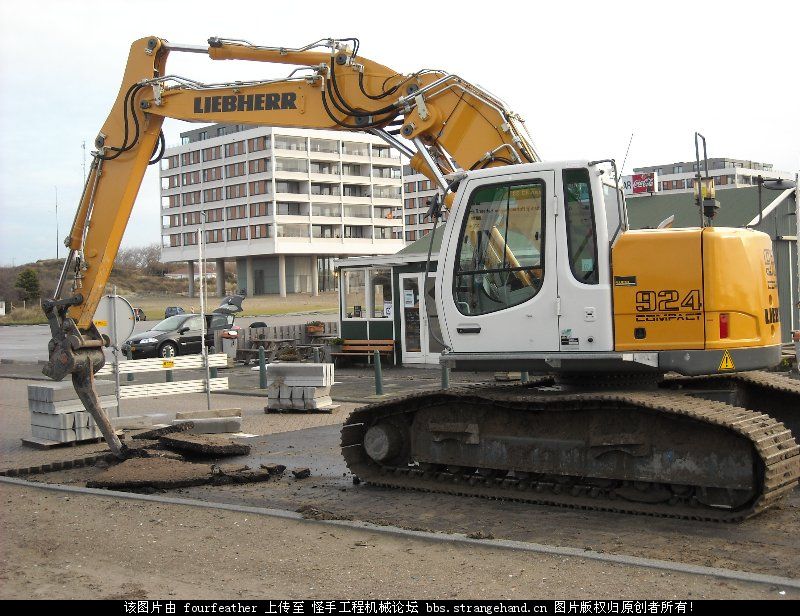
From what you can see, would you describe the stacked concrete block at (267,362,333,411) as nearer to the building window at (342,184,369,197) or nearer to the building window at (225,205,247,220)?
the building window at (225,205,247,220)

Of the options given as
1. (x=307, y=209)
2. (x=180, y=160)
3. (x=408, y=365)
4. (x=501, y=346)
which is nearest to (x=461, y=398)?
(x=501, y=346)

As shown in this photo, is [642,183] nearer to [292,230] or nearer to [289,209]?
[292,230]

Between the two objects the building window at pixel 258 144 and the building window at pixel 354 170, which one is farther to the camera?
the building window at pixel 354 170

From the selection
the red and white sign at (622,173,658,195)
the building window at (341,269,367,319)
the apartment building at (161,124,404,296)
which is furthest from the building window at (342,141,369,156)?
the building window at (341,269,367,319)

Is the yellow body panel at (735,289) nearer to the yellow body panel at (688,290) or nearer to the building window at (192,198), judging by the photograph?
the yellow body panel at (688,290)

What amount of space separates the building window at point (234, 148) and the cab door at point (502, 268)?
301 ft

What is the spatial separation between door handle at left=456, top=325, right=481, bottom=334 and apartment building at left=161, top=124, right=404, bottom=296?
87043 mm

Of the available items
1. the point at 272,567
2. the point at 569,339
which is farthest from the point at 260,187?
the point at 272,567

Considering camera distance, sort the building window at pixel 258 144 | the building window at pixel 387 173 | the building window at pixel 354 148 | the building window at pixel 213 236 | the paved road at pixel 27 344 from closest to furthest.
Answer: the paved road at pixel 27 344, the building window at pixel 258 144, the building window at pixel 354 148, the building window at pixel 213 236, the building window at pixel 387 173

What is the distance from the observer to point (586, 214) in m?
8.96

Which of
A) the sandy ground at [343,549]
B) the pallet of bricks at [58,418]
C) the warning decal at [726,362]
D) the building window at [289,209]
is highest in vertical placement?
the building window at [289,209]

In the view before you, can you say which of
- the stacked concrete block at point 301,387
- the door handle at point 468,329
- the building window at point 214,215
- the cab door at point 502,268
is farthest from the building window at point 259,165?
the door handle at point 468,329

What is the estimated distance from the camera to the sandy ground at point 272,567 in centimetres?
637

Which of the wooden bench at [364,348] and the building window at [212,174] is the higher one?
the building window at [212,174]
